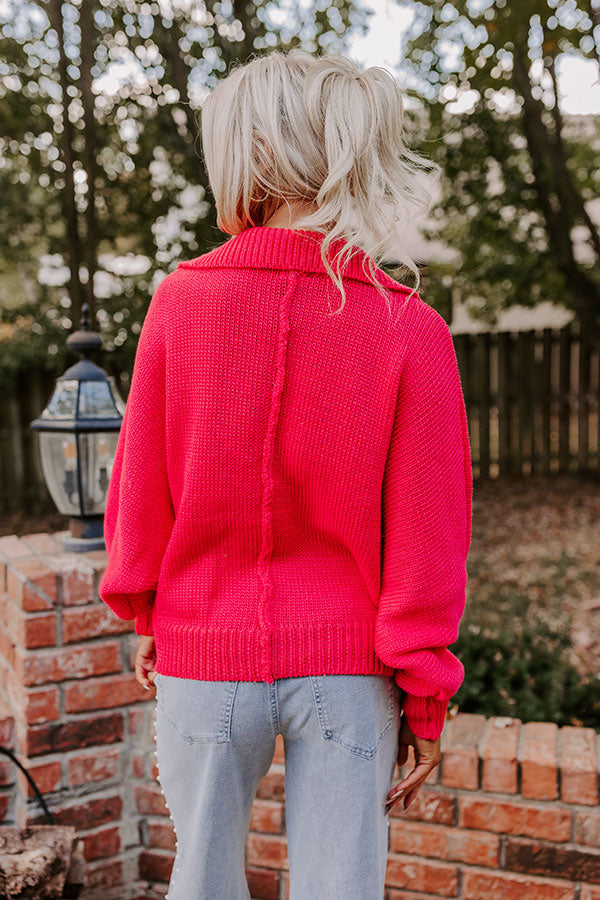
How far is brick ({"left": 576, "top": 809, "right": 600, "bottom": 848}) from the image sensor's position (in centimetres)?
180

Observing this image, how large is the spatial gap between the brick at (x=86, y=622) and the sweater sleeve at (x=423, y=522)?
0.98m

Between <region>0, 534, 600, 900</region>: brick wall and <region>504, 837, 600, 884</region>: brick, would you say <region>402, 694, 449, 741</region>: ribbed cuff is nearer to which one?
<region>0, 534, 600, 900</region>: brick wall

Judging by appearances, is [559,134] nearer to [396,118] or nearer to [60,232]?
[60,232]

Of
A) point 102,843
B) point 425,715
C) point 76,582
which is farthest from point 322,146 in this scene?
point 102,843

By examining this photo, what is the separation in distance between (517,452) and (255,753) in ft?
26.4

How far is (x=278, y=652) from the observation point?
3.96 ft

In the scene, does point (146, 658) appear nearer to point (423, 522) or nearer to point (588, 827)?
point (423, 522)

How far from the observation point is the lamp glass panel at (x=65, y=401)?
2.24 meters

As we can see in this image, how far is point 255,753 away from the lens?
126 centimetres

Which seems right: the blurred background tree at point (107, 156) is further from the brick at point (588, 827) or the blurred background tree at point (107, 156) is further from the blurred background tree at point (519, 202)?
the brick at point (588, 827)

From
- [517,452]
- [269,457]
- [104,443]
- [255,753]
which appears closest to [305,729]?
[255,753]

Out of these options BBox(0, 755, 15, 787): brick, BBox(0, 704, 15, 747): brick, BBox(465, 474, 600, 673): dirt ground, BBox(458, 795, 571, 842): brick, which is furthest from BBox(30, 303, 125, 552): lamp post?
BBox(465, 474, 600, 673): dirt ground

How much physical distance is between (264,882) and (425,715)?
1.04 metres

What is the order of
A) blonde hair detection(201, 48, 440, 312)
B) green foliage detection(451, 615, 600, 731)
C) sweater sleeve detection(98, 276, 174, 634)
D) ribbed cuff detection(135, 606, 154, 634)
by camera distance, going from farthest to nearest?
green foliage detection(451, 615, 600, 731) → ribbed cuff detection(135, 606, 154, 634) → sweater sleeve detection(98, 276, 174, 634) → blonde hair detection(201, 48, 440, 312)
